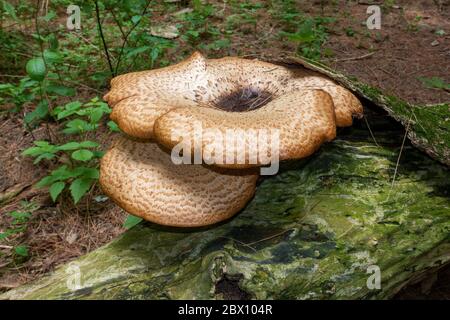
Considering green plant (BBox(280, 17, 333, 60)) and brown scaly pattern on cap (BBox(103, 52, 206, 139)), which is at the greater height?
brown scaly pattern on cap (BBox(103, 52, 206, 139))

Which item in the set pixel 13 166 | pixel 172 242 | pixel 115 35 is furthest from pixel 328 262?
pixel 115 35

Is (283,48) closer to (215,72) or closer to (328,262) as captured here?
(215,72)

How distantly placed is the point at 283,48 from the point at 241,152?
19.4 feet

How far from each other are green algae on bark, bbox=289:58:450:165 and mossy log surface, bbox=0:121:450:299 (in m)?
0.19

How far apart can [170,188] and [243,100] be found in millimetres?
981

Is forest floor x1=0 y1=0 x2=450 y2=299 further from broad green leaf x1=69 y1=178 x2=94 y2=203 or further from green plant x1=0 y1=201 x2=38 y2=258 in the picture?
broad green leaf x1=69 y1=178 x2=94 y2=203

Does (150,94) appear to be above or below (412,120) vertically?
above

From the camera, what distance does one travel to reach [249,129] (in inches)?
86.6

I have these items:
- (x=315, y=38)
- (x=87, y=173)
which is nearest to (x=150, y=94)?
(x=87, y=173)

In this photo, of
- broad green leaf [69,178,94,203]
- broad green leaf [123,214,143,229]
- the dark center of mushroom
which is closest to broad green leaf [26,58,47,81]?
broad green leaf [69,178,94,203]

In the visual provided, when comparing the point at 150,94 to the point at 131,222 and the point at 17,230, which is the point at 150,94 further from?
the point at 17,230

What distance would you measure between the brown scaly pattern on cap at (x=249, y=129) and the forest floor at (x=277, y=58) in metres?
1.11

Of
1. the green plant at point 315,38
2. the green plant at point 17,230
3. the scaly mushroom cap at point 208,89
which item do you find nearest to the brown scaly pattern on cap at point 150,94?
the scaly mushroom cap at point 208,89

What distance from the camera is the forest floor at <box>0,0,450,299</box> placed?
3.80 m
